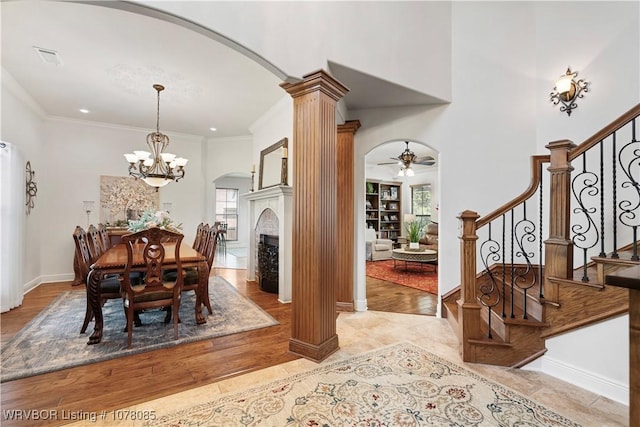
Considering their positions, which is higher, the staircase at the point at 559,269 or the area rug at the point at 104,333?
the staircase at the point at 559,269

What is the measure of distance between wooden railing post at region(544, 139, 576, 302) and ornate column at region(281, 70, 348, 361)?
68.3 inches

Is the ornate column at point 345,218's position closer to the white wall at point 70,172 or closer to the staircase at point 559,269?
the staircase at point 559,269

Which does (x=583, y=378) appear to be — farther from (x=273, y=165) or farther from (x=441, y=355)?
(x=273, y=165)

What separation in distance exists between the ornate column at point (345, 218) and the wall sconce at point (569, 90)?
2262 millimetres

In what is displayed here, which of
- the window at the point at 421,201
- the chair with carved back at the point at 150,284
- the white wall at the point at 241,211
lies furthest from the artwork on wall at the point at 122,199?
the window at the point at 421,201

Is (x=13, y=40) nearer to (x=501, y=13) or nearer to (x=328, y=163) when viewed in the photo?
(x=328, y=163)

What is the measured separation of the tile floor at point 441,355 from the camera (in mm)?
1798

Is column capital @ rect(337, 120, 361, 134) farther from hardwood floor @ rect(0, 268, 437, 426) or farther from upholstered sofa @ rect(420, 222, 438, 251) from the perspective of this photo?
upholstered sofa @ rect(420, 222, 438, 251)

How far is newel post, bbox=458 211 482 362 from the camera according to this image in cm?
243

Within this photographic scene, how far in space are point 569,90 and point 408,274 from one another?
4044 mm

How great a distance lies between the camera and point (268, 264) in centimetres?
465

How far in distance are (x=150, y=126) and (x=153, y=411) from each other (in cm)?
549

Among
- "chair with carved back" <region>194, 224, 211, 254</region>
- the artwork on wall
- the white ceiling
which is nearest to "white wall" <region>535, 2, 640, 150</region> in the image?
the white ceiling

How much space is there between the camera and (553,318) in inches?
87.4
